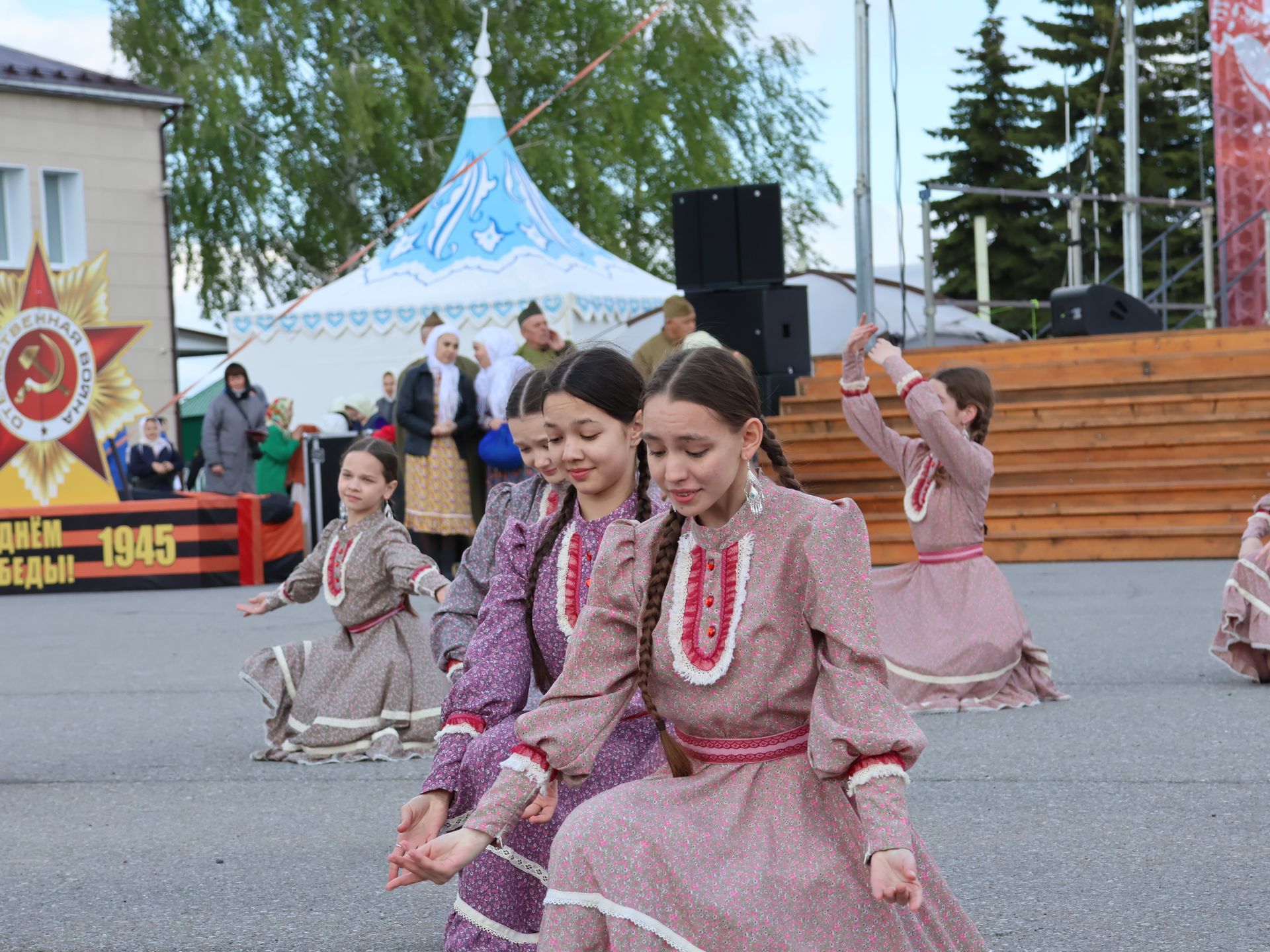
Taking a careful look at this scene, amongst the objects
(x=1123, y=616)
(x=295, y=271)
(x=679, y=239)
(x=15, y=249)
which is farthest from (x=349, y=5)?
(x=1123, y=616)

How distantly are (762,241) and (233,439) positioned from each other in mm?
4963

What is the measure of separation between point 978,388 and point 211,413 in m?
9.85

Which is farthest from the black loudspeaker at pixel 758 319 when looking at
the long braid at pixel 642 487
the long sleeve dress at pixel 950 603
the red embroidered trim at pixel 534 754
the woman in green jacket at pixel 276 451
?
the red embroidered trim at pixel 534 754

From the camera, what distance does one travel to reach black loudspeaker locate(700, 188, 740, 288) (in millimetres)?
13789

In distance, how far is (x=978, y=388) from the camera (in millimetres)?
6688

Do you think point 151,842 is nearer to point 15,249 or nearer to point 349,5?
point 15,249

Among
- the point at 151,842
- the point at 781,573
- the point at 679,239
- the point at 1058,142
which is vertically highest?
the point at 1058,142

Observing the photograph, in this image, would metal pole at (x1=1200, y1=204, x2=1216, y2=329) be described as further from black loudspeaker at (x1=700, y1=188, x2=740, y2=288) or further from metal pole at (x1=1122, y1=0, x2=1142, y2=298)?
black loudspeaker at (x1=700, y1=188, x2=740, y2=288)

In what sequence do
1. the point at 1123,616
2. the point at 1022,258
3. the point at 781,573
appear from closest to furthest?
1. the point at 781,573
2. the point at 1123,616
3. the point at 1022,258

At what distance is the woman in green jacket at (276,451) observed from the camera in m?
14.7

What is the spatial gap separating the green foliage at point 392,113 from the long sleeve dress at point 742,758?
90.5 ft

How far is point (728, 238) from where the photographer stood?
45.3 feet

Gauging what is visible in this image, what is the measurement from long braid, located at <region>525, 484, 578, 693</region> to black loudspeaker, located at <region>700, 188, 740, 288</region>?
10.4m

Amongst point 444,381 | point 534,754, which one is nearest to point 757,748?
point 534,754
